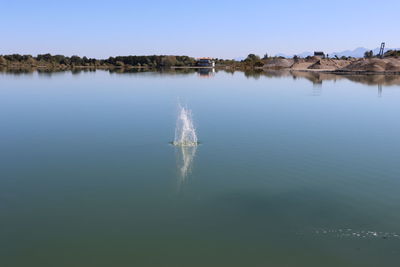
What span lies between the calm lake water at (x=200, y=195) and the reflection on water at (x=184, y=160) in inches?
6.3

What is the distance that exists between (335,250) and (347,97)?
5518 centimetres

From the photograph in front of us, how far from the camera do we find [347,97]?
64.0m

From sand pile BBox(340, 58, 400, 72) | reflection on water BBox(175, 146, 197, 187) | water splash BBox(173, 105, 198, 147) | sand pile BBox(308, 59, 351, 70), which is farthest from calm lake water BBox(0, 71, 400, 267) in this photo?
sand pile BBox(308, 59, 351, 70)

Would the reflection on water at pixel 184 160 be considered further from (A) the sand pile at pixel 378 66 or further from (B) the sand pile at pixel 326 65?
(B) the sand pile at pixel 326 65

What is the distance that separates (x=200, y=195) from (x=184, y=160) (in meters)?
6.05

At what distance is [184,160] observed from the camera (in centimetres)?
2419

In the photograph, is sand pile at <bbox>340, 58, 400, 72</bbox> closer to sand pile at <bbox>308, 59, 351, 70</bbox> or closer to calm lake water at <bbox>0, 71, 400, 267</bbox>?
sand pile at <bbox>308, 59, 351, 70</bbox>

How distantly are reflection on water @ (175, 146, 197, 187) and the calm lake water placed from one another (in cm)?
16

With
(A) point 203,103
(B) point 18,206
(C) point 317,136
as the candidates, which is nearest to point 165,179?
(B) point 18,206

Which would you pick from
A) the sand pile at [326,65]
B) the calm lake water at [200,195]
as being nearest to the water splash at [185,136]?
the calm lake water at [200,195]

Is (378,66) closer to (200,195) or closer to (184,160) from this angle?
(184,160)

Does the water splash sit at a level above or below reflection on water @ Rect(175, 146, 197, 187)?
above

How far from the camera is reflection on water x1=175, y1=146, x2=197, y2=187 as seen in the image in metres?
21.1

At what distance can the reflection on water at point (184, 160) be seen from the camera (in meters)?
21.1
